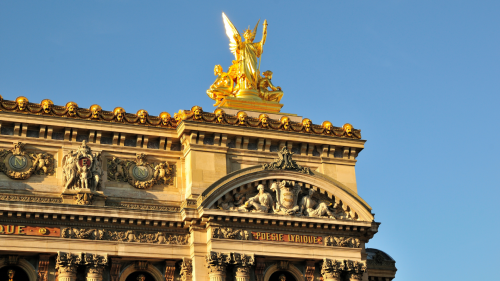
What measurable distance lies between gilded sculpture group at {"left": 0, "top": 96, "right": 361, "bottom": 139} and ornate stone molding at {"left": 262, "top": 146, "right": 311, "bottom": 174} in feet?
4.29

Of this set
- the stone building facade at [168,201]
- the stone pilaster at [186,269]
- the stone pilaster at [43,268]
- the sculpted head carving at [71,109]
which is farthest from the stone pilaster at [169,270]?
the sculpted head carving at [71,109]

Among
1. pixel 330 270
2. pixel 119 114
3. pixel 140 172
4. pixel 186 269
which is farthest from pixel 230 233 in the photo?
pixel 119 114

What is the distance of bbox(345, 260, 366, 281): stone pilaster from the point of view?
33.0 meters

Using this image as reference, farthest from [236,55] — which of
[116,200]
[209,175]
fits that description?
[116,200]

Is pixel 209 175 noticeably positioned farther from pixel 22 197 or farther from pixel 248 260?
pixel 22 197

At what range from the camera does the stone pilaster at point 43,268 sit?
30.2 m

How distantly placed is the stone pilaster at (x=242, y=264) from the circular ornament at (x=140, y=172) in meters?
4.74

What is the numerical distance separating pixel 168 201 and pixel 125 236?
248 centimetres

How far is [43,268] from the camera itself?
30.3 m

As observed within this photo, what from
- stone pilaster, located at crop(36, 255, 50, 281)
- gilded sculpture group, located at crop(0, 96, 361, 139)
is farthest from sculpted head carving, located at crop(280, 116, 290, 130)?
stone pilaster, located at crop(36, 255, 50, 281)

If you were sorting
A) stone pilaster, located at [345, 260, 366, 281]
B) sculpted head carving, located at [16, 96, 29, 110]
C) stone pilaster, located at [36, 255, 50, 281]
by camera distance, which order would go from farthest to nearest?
stone pilaster, located at [345, 260, 366, 281]
sculpted head carving, located at [16, 96, 29, 110]
stone pilaster, located at [36, 255, 50, 281]

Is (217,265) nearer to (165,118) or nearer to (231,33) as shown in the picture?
(165,118)

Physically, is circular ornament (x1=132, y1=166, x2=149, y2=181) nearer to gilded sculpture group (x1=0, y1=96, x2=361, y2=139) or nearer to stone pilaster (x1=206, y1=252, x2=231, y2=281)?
gilded sculpture group (x1=0, y1=96, x2=361, y2=139)

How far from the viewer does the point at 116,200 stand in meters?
32.2
